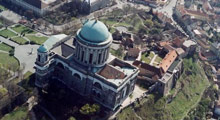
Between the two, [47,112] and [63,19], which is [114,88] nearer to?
[47,112]

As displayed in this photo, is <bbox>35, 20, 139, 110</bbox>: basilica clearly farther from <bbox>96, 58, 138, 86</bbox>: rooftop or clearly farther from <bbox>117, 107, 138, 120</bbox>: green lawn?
<bbox>117, 107, 138, 120</bbox>: green lawn

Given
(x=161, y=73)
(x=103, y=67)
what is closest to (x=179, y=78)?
(x=161, y=73)

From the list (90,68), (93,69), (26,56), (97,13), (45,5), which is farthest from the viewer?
(97,13)

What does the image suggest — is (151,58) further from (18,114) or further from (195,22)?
(18,114)

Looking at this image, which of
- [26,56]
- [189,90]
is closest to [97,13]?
[26,56]

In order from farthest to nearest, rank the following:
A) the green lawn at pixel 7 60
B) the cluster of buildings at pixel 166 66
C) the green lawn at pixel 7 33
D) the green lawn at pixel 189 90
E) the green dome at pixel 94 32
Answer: the green lawn at pixel 7 33 → the green lawn at pixel 189 90 → the green lawn at pixel 7 60 → the cluster of buildings at pixel 166 66 → the green dome at pixel 94 32

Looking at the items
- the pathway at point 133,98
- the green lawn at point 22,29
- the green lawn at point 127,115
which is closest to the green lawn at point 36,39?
the green lawn at point 22,29

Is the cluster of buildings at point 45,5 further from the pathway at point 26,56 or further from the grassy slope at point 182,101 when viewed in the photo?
the grassy slope at point 182,101
